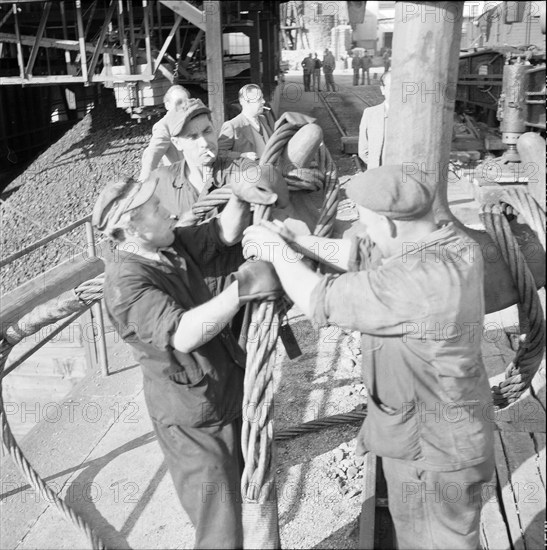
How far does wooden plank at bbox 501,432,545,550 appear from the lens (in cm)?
345

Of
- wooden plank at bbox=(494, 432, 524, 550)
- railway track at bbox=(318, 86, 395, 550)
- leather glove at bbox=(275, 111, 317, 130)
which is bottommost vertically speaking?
wooden plank at bbox=(494, 432, 524, 550)

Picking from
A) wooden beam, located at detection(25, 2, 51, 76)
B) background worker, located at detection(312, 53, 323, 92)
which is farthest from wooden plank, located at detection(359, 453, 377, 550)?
background worker, located at detection(312, 53, 323, 92)

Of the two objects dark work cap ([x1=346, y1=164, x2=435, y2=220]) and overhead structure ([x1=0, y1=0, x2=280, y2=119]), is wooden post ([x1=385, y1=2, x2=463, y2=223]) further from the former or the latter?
overhead structure ([x1=0, y1=0, x2=280, y2=119])

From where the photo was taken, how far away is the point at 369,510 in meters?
3.29

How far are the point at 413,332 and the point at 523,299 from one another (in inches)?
28.8

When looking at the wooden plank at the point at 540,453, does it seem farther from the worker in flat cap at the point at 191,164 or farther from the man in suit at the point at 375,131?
the man in suit at the point at 375,131

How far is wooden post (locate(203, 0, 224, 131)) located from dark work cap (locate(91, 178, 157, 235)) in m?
7.55

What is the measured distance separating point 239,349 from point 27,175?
15.6m

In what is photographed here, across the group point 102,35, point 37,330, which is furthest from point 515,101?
point 37,330

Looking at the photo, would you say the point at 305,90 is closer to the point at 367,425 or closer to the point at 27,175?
the point at 27,175

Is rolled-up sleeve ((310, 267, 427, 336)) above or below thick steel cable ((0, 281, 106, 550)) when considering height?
above

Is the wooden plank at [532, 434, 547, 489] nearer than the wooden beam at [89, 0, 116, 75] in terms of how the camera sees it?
Yes

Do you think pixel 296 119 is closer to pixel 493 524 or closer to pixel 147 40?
pixel 493 524

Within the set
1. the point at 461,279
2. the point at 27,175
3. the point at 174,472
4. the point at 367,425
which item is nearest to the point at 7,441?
the point at 174,472
